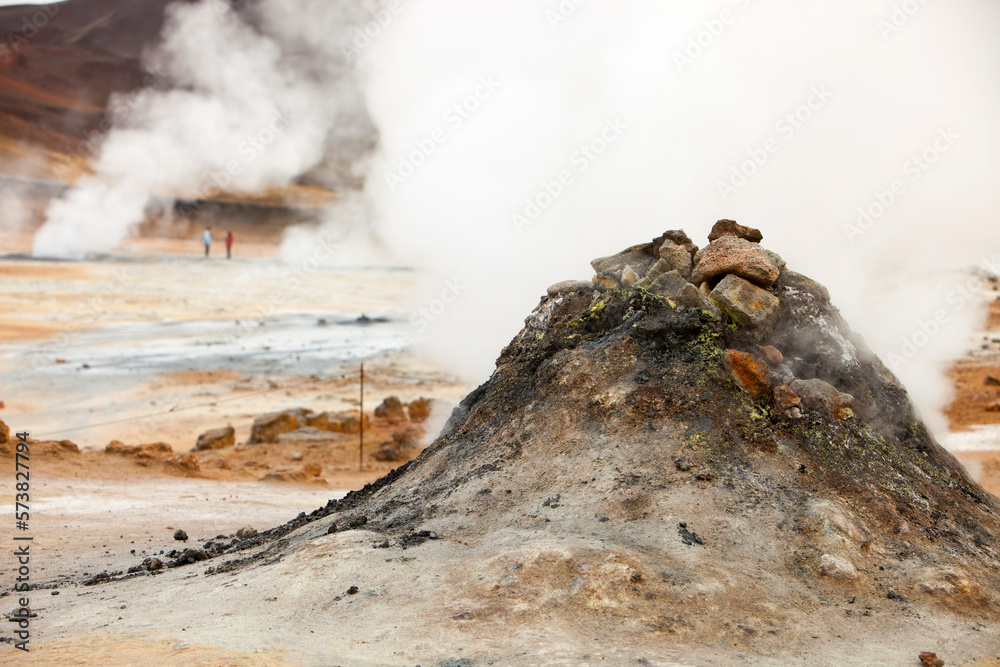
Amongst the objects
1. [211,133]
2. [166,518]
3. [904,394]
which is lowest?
[166,518]

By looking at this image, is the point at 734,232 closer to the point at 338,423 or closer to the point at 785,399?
the point at 785,399

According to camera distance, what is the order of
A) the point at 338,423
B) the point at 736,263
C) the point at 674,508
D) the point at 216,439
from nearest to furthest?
the point at 674,508 < the point at 736,263 < the point at 216,439 < the point at 338,423

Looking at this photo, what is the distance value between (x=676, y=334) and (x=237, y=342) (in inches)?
554

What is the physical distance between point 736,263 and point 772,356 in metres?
0.72

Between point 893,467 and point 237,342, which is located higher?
point 237,342

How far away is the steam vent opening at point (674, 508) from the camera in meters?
3.94

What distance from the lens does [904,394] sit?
6027 millimetres

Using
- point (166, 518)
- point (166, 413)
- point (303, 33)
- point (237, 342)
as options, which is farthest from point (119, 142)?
point (166, 518)

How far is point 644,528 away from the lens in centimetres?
462

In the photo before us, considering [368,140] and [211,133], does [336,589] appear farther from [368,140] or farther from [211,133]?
[368,140]

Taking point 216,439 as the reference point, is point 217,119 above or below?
above

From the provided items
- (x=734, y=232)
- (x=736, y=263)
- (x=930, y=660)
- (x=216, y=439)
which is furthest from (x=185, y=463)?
(x=930, y=660)

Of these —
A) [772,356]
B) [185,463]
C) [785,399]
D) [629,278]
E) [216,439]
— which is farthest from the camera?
[216,439]

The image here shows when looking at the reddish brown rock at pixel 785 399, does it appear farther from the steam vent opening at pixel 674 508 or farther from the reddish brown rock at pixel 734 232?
the reddish brown rock at pixel 734 232
